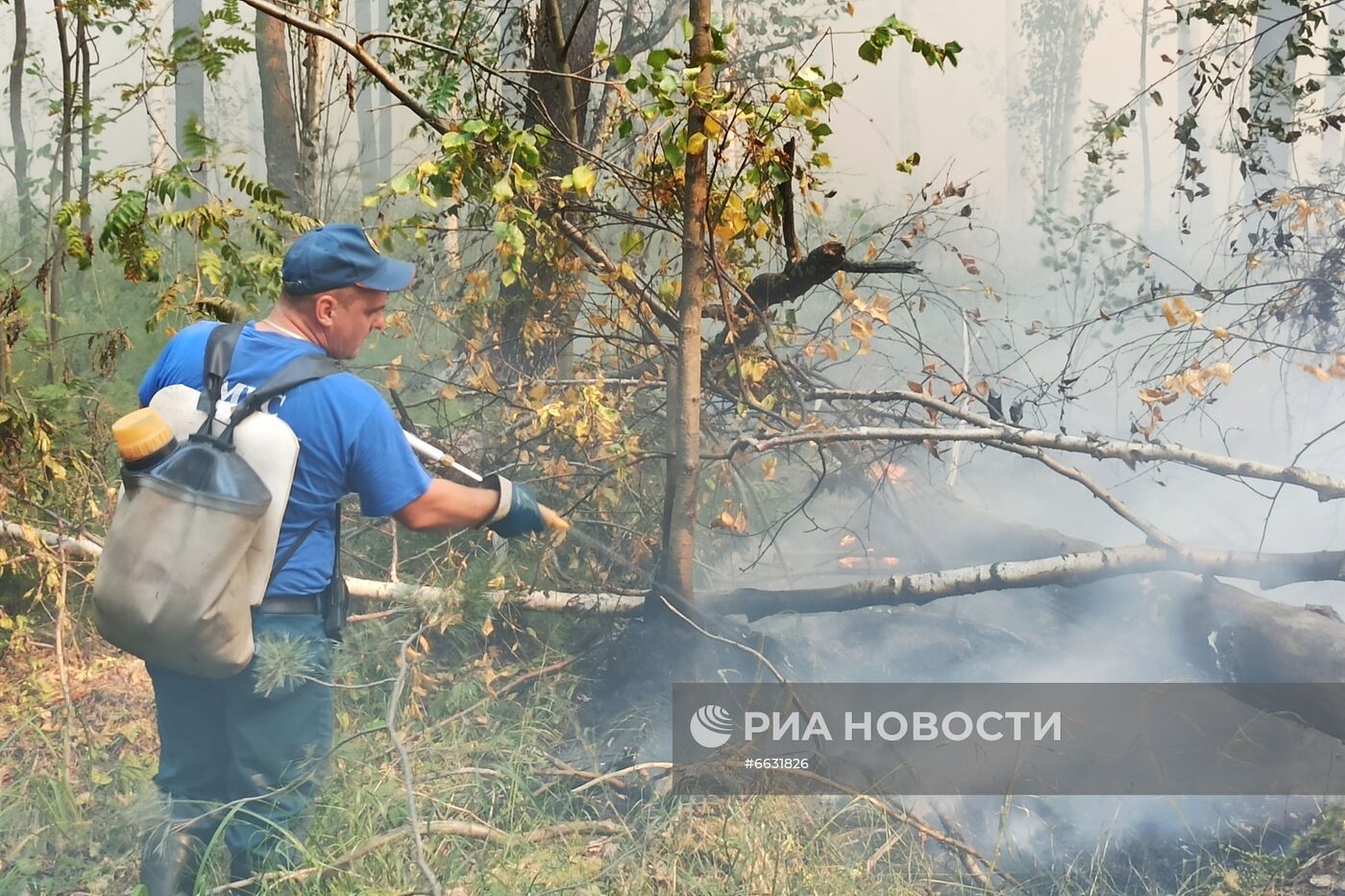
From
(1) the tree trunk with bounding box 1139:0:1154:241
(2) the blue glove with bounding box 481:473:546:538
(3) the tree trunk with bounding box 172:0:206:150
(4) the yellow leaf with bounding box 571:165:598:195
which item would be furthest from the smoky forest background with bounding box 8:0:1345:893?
(3) the tree trunk with bounding box 172:0:206:150

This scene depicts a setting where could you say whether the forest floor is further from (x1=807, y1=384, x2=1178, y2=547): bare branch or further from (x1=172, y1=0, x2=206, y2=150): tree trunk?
(x1=172, y1=0, x2=206, y2=150): tree trunk

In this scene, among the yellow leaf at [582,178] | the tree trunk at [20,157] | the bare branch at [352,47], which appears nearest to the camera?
the bare branch at [352,47]

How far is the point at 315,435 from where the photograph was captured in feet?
7.51

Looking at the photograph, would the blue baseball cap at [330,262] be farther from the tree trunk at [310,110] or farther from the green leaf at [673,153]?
the tree trunk at [310,110]

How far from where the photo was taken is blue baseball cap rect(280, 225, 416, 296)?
2326 mm

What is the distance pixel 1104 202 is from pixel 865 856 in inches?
240

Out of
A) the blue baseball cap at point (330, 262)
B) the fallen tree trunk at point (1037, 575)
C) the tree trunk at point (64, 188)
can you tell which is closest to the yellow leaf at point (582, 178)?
the blue baseball cap at point (330, 262)

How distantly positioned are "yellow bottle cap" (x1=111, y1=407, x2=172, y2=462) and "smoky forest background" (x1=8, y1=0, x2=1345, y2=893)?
1.67 ft

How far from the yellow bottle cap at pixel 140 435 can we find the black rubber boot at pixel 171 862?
3.01ft

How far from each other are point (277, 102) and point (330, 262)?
4.38 metres

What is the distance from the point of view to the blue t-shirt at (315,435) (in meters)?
Result: 2.28

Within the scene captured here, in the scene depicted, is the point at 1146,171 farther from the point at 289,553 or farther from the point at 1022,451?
the point at 289,553

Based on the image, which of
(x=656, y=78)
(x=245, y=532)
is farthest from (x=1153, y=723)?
(x=245, y=532)

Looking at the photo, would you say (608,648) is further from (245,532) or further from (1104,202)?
(1104,202)
